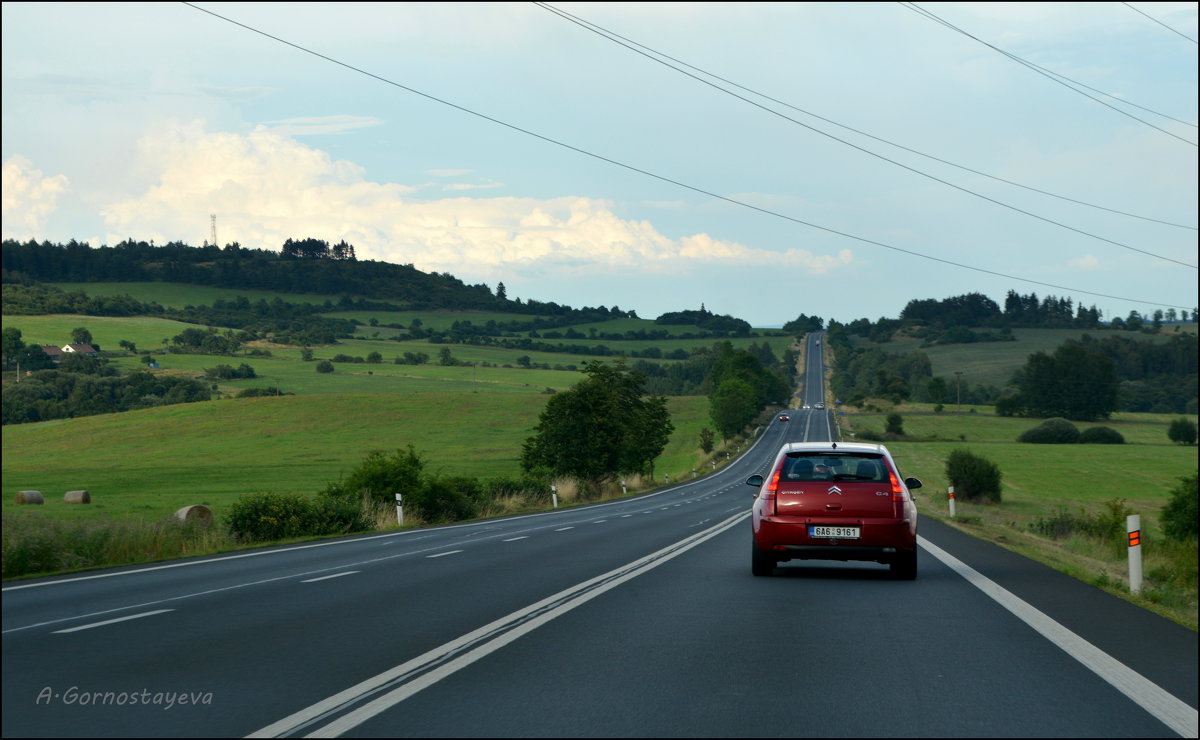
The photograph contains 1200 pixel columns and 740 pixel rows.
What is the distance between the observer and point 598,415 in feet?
202

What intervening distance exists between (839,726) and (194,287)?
512 ft

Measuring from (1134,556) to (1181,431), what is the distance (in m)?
24.0

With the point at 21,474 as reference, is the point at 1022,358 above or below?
above

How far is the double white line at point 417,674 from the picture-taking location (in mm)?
5824

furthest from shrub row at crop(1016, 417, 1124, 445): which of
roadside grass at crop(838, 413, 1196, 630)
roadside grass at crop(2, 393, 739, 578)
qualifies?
roadside grass at crop(2, 393, 739, 578)

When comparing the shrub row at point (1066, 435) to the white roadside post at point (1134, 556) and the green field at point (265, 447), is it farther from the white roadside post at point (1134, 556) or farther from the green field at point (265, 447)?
the white roadside post at point (1134, 556)

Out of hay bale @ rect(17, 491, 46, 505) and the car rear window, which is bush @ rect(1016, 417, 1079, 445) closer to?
the car rear window

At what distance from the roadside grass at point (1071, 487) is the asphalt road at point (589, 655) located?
2155 millimetres

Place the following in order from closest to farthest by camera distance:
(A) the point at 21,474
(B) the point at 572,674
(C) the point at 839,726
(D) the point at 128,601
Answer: (C) the point at 839,726 < (B) the point at 572,674 < (D) the point at 128,601 < (A) the point at 21,474

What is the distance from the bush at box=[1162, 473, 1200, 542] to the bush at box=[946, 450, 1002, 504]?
2029 centimetres

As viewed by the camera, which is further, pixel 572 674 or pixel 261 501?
pixel 261 501

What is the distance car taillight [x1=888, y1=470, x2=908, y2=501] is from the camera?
13109 mm

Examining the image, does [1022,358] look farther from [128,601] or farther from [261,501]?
[128,601]

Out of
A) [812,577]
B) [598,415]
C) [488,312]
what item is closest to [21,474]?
[598,415]
